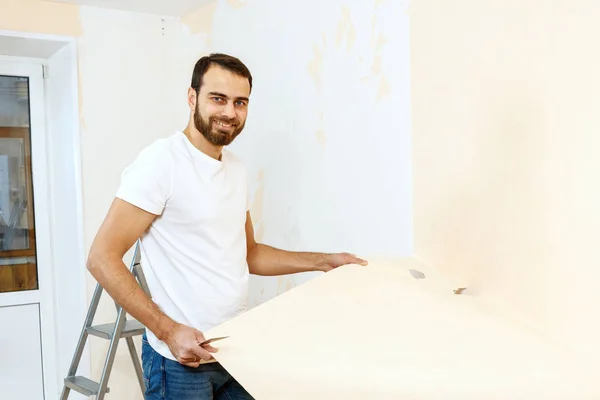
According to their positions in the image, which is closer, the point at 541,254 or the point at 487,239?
the point at 541,254

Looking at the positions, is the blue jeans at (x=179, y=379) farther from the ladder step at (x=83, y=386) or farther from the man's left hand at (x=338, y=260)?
the ladder step at (x=83, y=386)

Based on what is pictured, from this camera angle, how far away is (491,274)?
4.58 ft

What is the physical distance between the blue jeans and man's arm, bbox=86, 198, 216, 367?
20cm

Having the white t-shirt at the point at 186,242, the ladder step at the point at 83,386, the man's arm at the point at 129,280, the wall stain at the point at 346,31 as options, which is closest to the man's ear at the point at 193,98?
the white t-shirt at the point at 186,242

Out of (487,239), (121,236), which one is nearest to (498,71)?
(487,239)

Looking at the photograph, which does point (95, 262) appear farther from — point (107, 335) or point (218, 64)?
point (107, 335)

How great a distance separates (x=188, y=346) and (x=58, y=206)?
2162 millimetres

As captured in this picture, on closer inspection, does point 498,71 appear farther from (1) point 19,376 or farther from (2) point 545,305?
(1) point 19,376

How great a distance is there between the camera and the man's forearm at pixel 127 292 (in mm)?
1335

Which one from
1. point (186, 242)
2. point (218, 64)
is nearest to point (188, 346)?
point (186, 242)

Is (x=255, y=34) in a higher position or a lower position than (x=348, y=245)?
higher

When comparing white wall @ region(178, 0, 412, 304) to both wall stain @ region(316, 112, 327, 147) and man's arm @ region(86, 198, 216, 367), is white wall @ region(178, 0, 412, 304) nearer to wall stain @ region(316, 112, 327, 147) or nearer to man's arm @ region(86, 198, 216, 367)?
wall stain @ region(316, 112, 327, 147)

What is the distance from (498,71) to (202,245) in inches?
31.0

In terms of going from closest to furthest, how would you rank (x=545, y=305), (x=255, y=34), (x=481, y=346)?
1. (x=481, y=346)
2. (x=545, y=305)
3. (x=255, y=34)
